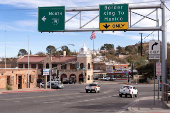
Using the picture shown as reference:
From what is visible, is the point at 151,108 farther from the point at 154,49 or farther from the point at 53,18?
the point at 53,18

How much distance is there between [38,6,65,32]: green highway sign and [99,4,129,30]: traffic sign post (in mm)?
3383

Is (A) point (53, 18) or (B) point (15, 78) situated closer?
(A) point (53, 18)

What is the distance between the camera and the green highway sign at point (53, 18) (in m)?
21.7

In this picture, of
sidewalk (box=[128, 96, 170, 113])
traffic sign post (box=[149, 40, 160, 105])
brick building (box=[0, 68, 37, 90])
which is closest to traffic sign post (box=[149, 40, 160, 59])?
traffic sign post (box=[149, 40, 160, 105])

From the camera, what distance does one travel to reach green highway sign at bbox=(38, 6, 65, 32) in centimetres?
2169

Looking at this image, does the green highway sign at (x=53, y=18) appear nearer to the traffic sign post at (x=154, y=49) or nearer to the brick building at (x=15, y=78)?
the traffic sign post at (x=154, y=49)

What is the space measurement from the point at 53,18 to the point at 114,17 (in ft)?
17.2

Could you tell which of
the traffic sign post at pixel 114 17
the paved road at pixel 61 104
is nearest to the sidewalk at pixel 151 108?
the paved road at pixel 61 104

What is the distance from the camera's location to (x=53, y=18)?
21.8 meters

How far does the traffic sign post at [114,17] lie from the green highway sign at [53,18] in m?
3.38

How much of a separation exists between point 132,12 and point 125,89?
1316 centimetres

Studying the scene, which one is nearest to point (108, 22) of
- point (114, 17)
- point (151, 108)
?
point (114, 17)

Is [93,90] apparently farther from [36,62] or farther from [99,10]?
[36,62]

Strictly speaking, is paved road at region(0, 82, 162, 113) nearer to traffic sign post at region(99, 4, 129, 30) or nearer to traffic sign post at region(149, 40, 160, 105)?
→ traffic sign post at region(149, 40, 160, 105)
